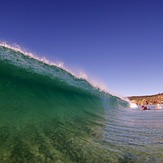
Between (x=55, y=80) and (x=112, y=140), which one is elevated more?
(x=55, y=80)

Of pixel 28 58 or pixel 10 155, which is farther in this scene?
pixel 28 58

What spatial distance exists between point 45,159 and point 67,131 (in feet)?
9.71

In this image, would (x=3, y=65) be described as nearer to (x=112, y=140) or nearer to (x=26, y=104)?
(x=26, y=104)

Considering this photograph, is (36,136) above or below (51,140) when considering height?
above

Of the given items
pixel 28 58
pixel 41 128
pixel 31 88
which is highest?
→ pixel 28 58

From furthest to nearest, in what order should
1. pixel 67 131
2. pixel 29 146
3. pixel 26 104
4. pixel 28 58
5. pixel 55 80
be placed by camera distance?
pixel 55 80
pixel 28 58
pixel 26 104
pixel 67 131
pixel 29 146

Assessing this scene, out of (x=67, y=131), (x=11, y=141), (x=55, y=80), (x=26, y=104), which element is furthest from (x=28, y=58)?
(x=11, y=141)

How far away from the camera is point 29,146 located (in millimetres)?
6453

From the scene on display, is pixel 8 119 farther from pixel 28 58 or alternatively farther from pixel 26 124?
pixel 28 58

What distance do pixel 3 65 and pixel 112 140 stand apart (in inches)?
341

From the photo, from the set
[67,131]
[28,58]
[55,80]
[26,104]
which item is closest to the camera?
[67,131]

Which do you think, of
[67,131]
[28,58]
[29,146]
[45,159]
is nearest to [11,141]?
[29,146]

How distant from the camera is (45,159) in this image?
5.86 meters

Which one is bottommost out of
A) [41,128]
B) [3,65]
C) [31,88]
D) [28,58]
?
[41,128]
